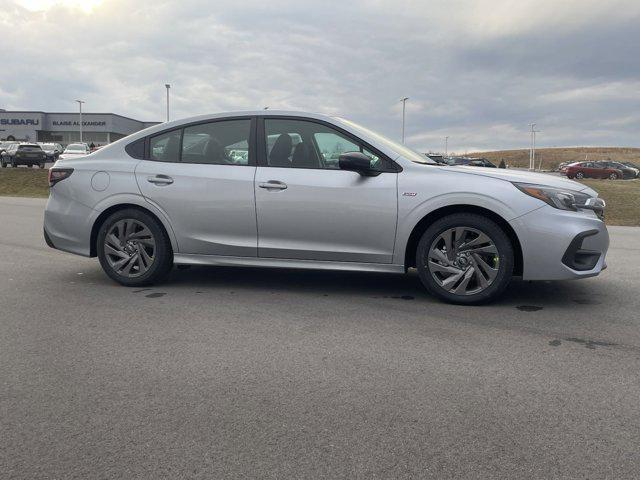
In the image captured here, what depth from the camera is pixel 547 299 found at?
5.40m

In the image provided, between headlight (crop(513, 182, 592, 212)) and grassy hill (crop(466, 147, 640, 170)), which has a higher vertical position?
grassy hill (crop(466, 147, 640, 170))

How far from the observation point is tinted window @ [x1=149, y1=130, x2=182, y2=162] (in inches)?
228

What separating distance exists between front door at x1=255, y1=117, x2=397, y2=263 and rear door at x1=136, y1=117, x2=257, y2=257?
6.1 inches

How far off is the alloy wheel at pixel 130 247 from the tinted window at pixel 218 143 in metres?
0.80

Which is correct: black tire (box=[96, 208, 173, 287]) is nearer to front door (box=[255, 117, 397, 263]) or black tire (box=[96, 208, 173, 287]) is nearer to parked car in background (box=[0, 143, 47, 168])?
front door (box=[255, 117, 397, 263])

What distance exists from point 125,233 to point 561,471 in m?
4.48

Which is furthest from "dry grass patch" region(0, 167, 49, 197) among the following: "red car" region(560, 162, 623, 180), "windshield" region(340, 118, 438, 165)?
"red car" region(560, 162, 623, 180)

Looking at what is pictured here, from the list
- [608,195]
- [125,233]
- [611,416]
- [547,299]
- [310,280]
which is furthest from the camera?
[608,195]

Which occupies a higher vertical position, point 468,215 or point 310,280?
point 468,215

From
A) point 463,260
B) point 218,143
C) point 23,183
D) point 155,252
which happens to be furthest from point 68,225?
point 23,183

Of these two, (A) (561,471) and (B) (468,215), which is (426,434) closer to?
(A) (561,471)

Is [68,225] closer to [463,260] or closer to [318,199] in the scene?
[318,199]

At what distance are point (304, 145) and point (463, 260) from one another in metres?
1.73

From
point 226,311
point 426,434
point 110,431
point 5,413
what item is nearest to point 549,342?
point 426,434
